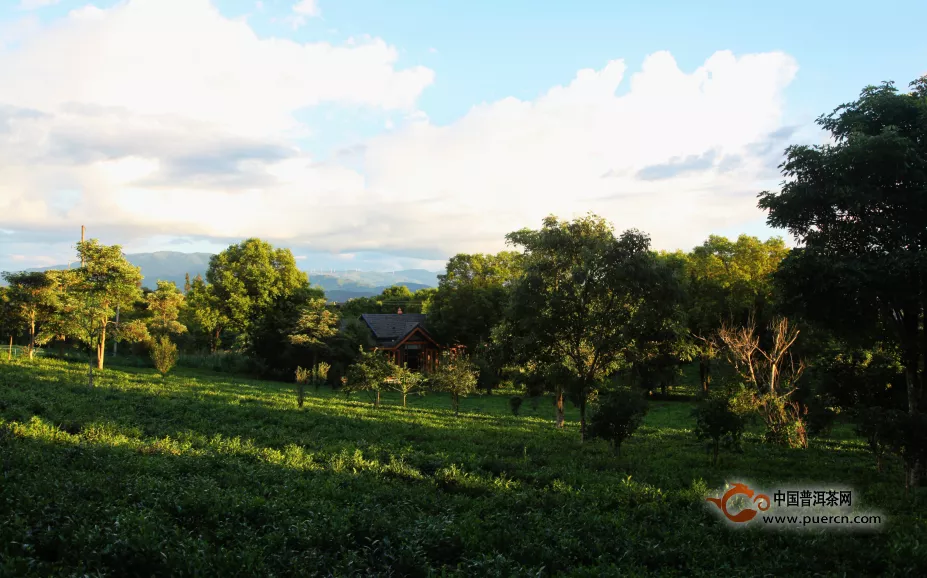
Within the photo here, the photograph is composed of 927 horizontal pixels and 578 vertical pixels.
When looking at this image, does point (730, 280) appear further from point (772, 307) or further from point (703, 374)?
point (772, 307)

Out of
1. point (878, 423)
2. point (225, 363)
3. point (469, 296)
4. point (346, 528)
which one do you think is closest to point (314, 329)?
point (225, 363)

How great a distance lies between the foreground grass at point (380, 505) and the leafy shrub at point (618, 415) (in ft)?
3.14

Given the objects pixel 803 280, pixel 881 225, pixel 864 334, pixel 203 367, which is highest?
pixel 881 225

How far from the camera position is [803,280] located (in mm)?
14125

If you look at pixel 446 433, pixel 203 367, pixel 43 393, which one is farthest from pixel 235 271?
pixel 446 433

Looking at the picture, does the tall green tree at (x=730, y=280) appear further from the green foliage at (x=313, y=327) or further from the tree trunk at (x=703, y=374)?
Answer: the green foliage at (x=313, y=327)

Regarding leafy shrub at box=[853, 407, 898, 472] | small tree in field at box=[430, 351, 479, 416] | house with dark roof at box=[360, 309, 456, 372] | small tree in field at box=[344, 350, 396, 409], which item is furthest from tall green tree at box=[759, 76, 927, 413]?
house with dark roof at box=[360, 309, 456, 372]

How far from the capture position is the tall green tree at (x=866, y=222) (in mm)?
12914

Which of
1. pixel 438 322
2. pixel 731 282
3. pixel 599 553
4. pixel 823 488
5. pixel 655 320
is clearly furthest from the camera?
pixel 438 322

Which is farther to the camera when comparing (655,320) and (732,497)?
(655,320)

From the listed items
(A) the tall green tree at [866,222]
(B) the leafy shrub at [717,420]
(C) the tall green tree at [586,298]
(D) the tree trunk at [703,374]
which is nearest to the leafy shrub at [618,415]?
(B) the leafy shrub at [717,420]

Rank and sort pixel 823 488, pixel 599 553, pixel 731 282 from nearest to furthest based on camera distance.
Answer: pixel 599 553
pixel 823 488
pixel 731 282

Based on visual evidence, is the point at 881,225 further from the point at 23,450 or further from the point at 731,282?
the point at 731,282

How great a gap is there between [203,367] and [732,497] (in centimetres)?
4649
